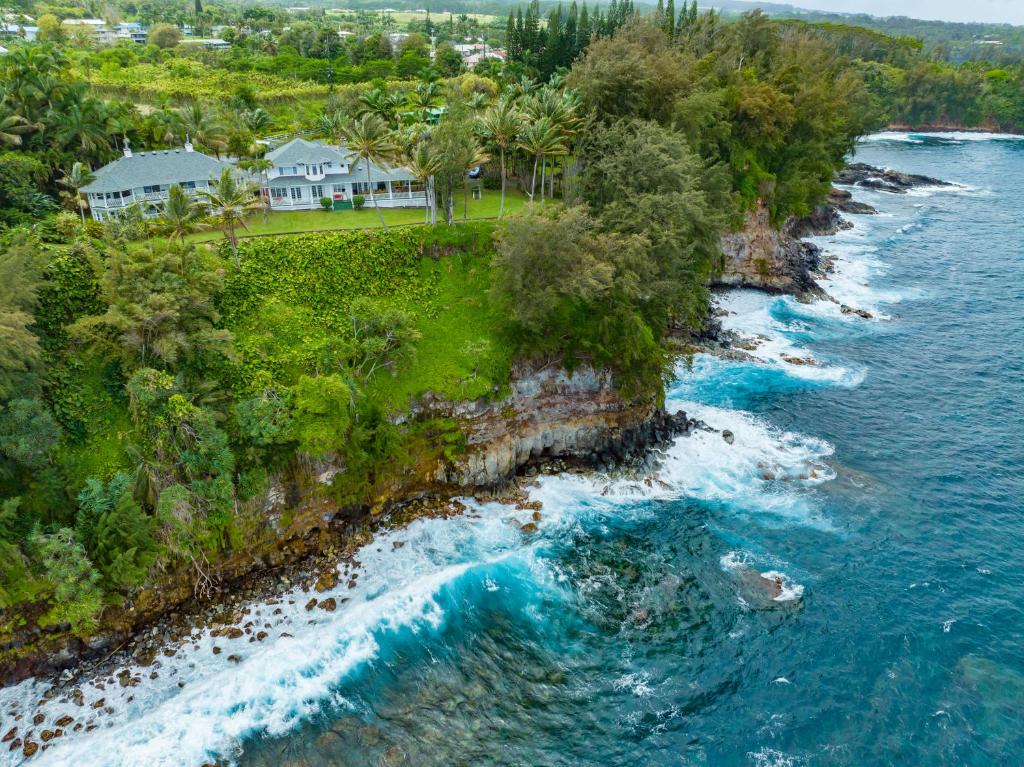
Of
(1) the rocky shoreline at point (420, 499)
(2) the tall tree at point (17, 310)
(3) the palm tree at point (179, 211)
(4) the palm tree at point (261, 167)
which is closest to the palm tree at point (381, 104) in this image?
(4) the palm tree at point (261, 167)

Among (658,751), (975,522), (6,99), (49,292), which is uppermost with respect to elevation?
(6,99)

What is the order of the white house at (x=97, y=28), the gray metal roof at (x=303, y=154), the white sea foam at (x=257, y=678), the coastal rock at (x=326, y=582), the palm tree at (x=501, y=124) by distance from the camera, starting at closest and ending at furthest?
the white sea foam at (x=257, y=678) < the coastal rock at (x=326, y=582) < the palm tree at (x=501, y=124) < the gray metal roof at (x=303, y=154) < the white house at (x=97, y=28)

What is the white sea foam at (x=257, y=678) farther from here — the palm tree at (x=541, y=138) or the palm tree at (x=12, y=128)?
the palm tree at (x=12, y=128)

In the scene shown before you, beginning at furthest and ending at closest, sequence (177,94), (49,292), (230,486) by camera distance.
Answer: (177,94) < (49,292) < (230,486)

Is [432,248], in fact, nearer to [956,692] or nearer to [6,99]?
[6,99]

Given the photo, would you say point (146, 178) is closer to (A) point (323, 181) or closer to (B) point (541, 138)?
(A) point (323, 181)

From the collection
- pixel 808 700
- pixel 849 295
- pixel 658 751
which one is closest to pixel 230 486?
pixel 658 751
